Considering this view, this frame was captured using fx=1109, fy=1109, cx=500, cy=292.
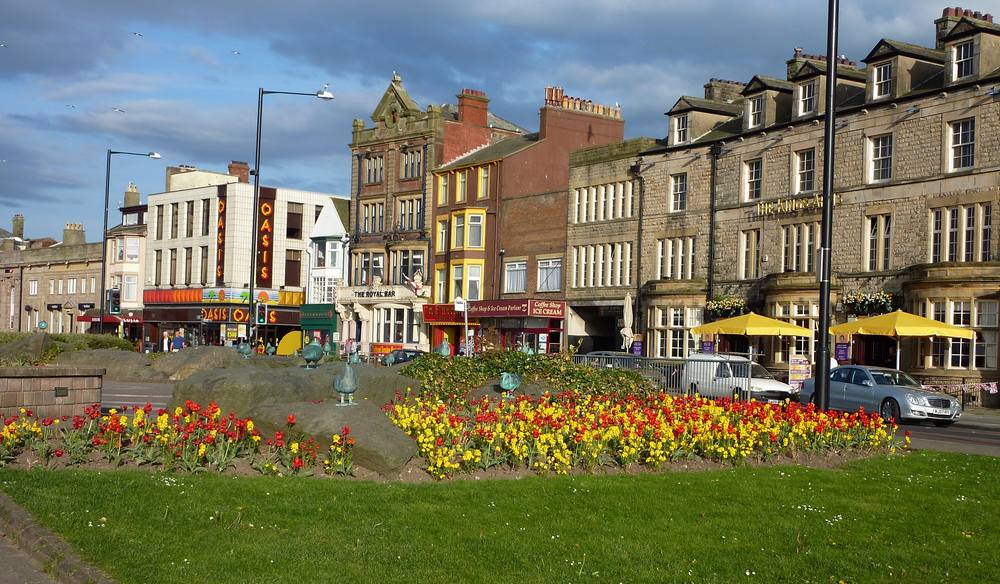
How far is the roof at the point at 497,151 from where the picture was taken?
188 ft

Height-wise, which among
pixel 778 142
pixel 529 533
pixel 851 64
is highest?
pixel 851 64

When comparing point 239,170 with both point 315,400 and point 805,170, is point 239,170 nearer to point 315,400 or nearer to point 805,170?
point 805,170

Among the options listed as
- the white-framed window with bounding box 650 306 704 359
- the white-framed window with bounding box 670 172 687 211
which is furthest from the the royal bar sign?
the white-framed window with bounding box 650 306 704 359

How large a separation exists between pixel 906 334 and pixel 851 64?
51.2 ft

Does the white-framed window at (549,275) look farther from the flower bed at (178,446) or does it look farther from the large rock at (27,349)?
the flower bed at (178,446)

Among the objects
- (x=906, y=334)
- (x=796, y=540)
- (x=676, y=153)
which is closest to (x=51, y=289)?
(x=676, y=153)

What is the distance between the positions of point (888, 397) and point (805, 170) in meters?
15.3

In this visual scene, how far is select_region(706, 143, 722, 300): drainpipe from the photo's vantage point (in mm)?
44156

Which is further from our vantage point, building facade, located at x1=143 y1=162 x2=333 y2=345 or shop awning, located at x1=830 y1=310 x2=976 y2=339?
building facade, located at x1=143 y1=162 x2=333 y2=345

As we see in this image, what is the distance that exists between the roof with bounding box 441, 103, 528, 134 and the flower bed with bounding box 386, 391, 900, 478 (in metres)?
49.1

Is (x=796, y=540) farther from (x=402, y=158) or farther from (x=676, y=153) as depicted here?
(x=402, y=158)

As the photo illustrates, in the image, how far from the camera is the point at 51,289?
88562 millimetres

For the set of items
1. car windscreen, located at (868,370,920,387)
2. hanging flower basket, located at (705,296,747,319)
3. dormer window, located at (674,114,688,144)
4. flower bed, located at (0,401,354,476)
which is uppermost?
dormer window, located at (674,114,688,144)

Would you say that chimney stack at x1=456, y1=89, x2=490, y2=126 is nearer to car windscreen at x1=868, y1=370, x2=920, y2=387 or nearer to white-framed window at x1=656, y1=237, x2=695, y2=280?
white-framed window at x1=656, y1=237, x2=695, y2=280
